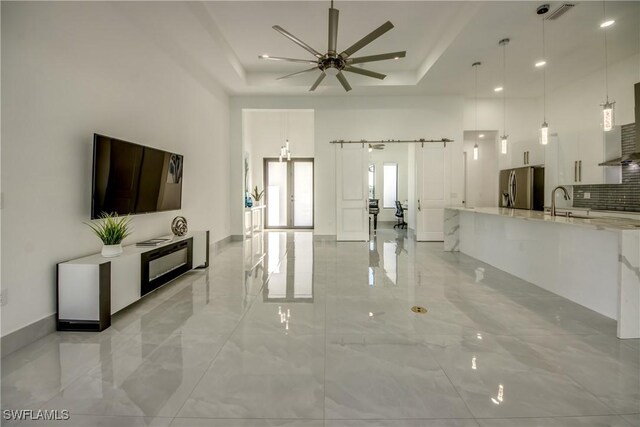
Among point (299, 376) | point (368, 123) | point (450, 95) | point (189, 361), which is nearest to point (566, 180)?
point (450, 95)

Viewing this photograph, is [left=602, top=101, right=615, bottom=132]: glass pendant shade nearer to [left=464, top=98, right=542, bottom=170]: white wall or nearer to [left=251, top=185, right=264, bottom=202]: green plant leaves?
[left=464, top=98, right=542, bottom=170]: white wall

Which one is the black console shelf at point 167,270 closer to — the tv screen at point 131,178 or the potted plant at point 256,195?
the tv screen at point 131,178

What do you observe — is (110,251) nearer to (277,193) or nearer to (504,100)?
(277,193)

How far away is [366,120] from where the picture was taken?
7.43 meters

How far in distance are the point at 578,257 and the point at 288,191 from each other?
8443 mm

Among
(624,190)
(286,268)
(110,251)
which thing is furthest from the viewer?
(624,190)

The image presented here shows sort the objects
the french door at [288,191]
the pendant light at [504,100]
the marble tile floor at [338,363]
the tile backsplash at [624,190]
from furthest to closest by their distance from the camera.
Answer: the french door at [288,191] → the tile backsplash at [624,190] → the pendant light at [504,100] → the marble tile floor at [338,363]

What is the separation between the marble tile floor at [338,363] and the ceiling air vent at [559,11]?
12.0ft

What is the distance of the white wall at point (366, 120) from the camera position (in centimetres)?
736

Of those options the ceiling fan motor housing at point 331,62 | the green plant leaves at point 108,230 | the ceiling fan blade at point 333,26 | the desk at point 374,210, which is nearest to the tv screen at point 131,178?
the green plant leaves at point 108,230

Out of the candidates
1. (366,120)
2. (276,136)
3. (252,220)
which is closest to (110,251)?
(252,220)

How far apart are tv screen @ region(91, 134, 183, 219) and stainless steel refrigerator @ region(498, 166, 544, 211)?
23.5 ft

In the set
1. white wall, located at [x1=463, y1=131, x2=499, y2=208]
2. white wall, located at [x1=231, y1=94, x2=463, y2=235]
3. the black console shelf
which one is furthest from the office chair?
the black console shelf

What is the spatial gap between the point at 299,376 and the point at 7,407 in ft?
5.40
